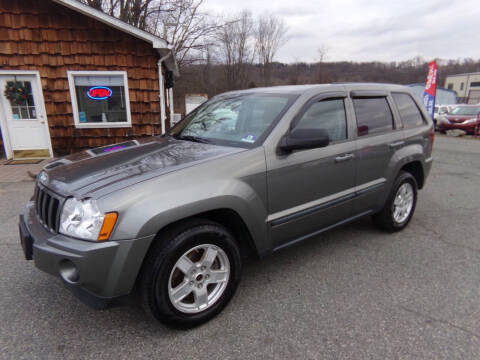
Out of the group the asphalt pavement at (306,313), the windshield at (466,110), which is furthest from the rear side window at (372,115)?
the windshield at (466,110)

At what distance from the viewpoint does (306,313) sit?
2367mm

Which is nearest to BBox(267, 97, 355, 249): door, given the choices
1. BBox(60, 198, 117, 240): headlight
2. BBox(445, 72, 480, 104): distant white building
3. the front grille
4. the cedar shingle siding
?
BBox(60, 198, 117, 240): headlight

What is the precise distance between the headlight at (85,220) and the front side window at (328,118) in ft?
5.84

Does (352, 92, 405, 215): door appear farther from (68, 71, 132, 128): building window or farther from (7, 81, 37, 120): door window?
(7, 81, 37, 120): door window

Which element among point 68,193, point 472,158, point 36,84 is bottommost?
point 472,158

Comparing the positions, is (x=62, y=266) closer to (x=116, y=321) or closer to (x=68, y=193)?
(x=68, y=193)

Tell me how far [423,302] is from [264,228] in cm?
144

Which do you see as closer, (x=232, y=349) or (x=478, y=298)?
(x=232, y=349)

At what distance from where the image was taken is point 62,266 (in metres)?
1.86

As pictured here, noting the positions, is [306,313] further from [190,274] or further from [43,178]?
[43,178]

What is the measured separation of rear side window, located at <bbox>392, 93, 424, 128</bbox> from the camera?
372 centimetres

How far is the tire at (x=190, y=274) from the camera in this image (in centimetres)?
198

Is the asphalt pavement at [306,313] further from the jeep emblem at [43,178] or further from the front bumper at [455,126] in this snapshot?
the front bumper at [455,126]

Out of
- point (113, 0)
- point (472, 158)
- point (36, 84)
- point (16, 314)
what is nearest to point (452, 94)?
point (472, 158)
